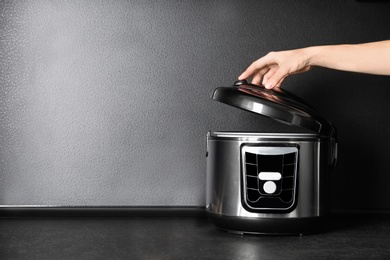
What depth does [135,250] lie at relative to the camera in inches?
37.3

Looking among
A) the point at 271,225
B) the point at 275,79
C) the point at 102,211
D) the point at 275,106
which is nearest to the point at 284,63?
the point at 275,79

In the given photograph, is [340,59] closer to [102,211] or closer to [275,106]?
[275,106]

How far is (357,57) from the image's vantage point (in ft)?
3.60

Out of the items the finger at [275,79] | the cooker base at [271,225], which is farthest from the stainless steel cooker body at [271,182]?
the finger at [275,79]

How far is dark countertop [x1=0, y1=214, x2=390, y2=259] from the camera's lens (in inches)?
36.1

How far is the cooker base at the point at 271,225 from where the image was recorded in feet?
3.39

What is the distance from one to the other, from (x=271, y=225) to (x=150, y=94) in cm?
44

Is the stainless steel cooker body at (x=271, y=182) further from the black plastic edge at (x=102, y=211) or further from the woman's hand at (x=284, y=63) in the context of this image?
the black plastic edge at (x=102, y=211)

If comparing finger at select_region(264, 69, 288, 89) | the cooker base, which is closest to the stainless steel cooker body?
the cooker base

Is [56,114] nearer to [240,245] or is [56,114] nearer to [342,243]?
[240,245]

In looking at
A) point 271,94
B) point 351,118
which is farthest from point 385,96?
point 271,94

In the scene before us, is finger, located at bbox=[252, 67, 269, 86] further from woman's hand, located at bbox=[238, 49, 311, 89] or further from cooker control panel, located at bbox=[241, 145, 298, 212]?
cooker control panel, located at bbox=[241, 145, 298, 212]

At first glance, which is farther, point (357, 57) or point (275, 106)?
point (357, 57)

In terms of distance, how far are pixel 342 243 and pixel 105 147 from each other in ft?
1.84
